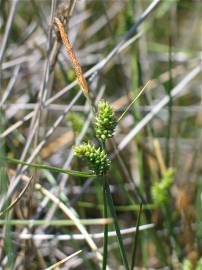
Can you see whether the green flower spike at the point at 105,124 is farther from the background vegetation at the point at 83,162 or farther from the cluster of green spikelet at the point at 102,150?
the background vegetation at the point at 83,162

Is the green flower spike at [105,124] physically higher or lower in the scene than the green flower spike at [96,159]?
higher

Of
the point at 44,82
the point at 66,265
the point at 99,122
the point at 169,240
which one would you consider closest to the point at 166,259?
the point at 169,240

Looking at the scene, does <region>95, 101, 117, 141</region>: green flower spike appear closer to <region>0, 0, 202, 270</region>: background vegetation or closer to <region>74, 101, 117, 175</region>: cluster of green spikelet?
<region>74, 101, 117, 175</region>: cluster of green spikelet

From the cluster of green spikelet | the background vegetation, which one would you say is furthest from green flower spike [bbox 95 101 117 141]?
the background vegetation


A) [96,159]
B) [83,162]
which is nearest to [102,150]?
[96,159]

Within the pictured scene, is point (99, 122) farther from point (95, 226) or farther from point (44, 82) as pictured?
point (95, 226)

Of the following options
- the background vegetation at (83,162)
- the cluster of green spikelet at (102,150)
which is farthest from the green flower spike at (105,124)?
the background vegetation at (83,162)

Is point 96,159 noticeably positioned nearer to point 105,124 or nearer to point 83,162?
point 105,124
